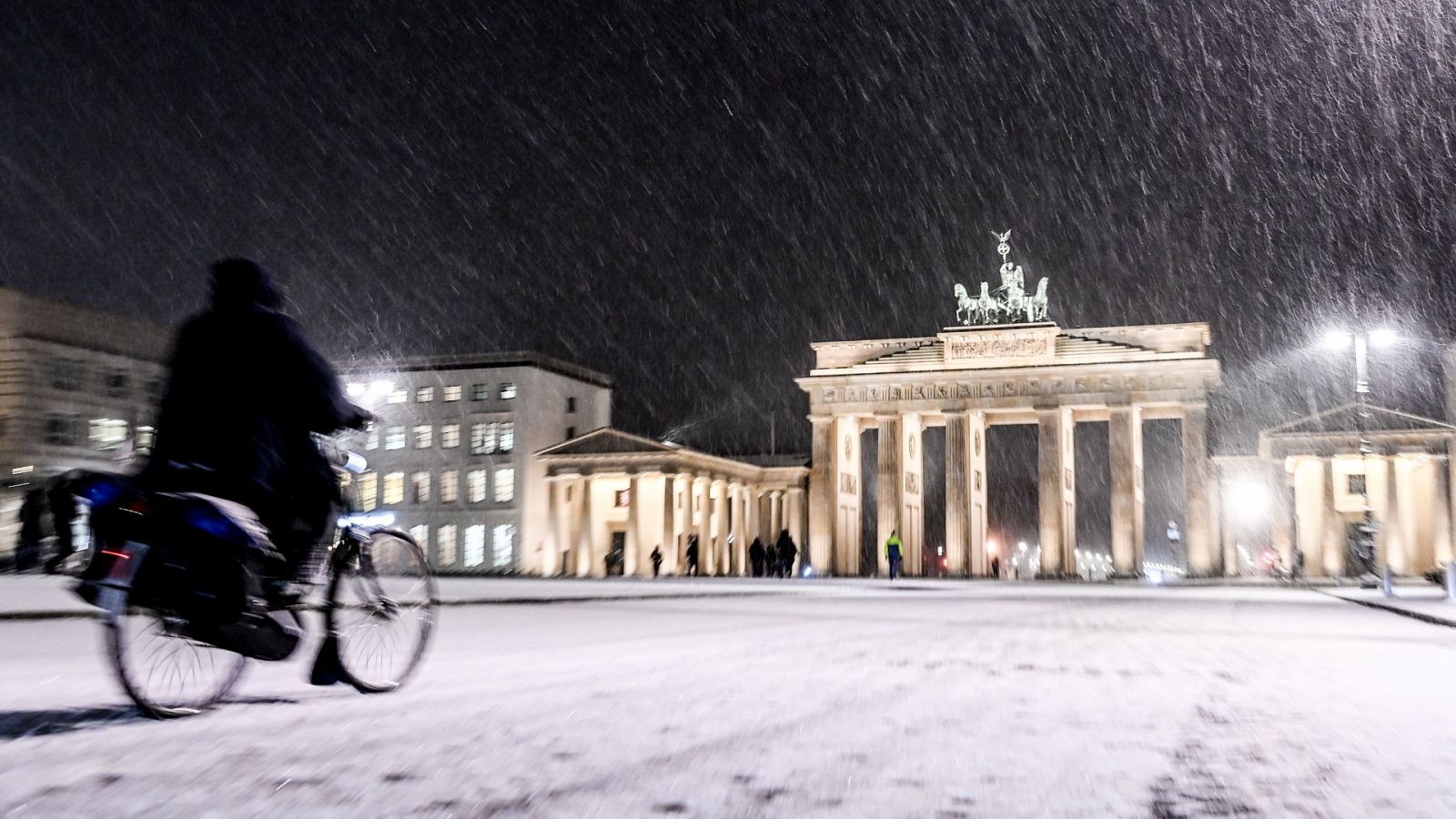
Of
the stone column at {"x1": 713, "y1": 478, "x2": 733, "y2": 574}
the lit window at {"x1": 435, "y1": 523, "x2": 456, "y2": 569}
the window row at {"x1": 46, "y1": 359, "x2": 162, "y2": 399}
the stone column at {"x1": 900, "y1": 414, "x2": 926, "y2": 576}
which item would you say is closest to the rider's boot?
the window row at {"x1": 46, "y1": 359, "x2": 162, "y2": 399}

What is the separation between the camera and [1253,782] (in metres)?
4.81

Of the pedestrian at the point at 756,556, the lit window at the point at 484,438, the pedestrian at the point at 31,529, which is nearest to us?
the pedestrian at the point at 31,529

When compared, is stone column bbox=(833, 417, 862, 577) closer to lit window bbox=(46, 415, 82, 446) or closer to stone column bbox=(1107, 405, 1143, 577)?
stone column bbox=(1107, 405, 1143, 577)

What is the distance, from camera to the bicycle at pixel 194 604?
17.8ft

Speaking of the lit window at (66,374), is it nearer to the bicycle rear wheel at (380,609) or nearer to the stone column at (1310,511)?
the stone column at (1310,511)

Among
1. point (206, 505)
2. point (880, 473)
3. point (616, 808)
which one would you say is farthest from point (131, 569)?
point (880, 473)

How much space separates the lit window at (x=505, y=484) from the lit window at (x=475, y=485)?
0.91 m

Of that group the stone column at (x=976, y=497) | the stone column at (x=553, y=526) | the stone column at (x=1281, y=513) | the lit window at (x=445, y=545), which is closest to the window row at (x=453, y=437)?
the lit window at (x=445, y=545)

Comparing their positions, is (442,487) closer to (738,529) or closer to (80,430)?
(738,529)

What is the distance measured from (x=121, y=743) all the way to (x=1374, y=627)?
1631 centimetres

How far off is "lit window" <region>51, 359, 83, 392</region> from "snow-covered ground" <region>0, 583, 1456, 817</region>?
171 feet

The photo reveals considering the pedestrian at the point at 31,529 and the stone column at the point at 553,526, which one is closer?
the pedestrian at the point at 31,529

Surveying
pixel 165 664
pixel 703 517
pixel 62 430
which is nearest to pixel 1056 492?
pixel 703 517

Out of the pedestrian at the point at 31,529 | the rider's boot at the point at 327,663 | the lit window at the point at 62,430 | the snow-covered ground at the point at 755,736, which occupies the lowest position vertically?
the snow-covered ground at the point at 755,736
